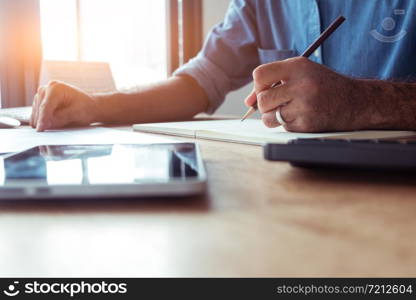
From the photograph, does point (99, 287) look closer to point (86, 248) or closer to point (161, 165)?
point (86, 248)

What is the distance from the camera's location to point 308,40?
1.16 metres

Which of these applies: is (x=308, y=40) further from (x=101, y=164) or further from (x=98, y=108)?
(x=101, y=164)

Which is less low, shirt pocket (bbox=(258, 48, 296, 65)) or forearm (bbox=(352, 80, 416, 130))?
shirt pocket (bbox=(258, 48, 296, 65))

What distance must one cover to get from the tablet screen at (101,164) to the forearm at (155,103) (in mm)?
570

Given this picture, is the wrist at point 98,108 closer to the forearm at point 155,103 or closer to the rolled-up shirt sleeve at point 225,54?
the forearm at point 155,103

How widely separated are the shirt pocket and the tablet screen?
841 mm

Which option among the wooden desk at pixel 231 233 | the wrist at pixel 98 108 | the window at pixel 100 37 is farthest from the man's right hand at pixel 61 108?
the window at pixel 100 37

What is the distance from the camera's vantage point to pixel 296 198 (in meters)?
0.32

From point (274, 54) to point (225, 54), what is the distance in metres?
0.15

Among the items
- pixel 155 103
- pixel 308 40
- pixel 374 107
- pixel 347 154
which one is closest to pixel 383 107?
pixel 374 107

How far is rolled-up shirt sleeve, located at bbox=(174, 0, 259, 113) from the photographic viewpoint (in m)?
1.30

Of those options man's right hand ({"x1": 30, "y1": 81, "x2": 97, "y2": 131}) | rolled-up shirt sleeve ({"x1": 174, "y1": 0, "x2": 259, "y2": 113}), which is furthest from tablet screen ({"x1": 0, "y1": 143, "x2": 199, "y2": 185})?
rolled-up shirt sleeve ({"x1": 174, "y1": 0, "x2": 259, "y2": 113})

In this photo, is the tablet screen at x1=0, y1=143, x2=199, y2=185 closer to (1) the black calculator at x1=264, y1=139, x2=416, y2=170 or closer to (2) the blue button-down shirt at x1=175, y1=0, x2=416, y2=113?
(1) the black calculator at x1=264, y1=139, x2=416, y2=170

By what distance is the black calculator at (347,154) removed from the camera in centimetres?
34
